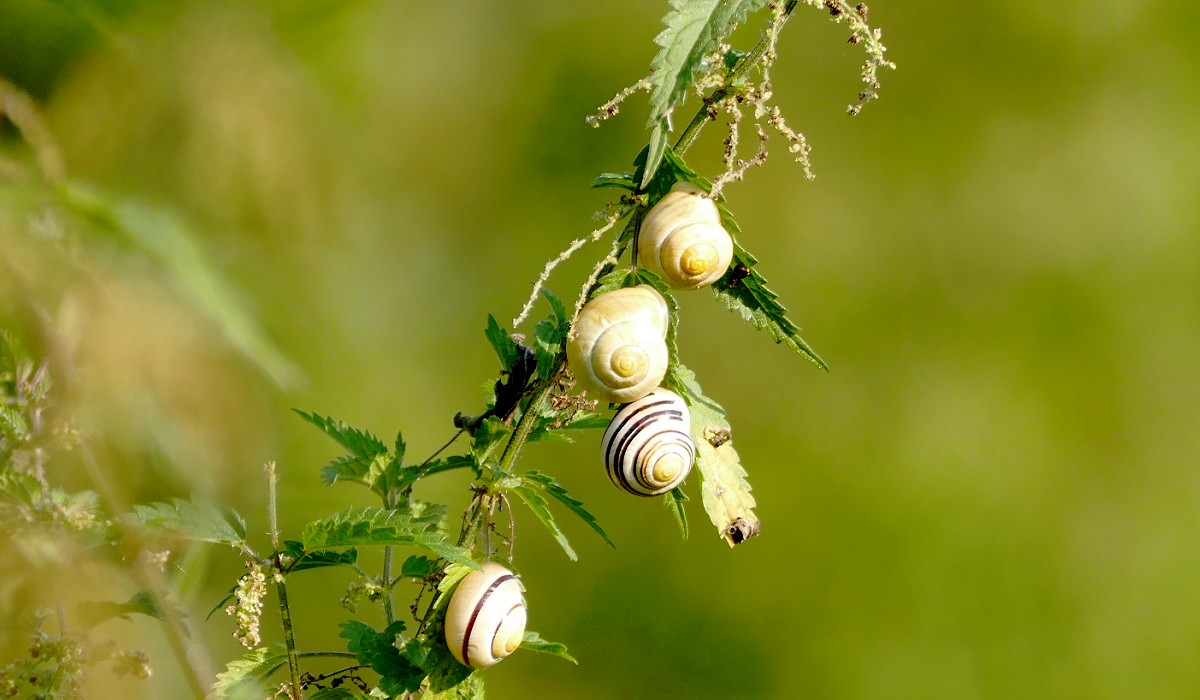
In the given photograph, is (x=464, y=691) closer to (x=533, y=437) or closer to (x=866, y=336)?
(x=533, y=437)

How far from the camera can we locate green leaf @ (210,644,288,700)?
0.58m

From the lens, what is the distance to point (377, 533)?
544mm

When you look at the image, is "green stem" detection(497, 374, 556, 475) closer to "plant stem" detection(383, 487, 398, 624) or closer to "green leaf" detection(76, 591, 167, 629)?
"plant stem" detection(383, 487, 398, 624)

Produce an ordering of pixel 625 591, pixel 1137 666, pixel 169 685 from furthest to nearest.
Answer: pixel 1137 666 → pixel 625 591 → pixel 169 685

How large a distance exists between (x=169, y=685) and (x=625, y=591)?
1047 mm

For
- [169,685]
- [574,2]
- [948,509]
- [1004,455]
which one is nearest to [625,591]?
[948,509]

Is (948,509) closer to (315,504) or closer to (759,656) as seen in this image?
(759,656)

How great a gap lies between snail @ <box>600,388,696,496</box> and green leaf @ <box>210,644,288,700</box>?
24 centimetres

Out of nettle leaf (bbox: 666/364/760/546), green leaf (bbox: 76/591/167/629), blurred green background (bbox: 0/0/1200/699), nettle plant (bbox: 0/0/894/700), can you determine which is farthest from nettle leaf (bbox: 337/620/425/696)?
blurred green background (bbox: 0/0/1200/699)

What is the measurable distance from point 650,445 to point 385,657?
200 millimetres

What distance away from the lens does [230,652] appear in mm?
1421

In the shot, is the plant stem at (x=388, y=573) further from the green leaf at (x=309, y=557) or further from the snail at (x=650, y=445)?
the snail at (x=650, y=445)

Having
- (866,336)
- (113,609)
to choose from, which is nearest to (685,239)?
(113,609)

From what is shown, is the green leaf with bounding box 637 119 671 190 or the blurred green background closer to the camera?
the green leaf with bounding box 637 119 671 190
